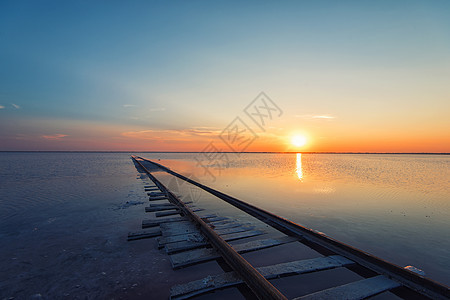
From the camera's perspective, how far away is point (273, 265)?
3699mm

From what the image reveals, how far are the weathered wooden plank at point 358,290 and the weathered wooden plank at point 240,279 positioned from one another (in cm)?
56

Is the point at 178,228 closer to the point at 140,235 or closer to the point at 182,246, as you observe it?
the point at 140,235

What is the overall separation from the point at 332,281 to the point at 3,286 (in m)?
5.30

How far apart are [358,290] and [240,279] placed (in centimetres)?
167

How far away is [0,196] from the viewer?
10.2m

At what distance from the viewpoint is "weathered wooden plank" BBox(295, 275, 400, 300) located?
2826 millimetres

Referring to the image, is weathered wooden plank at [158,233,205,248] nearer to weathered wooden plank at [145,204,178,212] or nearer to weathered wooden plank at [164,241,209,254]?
weathered wooden plank at [164,241,209,254]

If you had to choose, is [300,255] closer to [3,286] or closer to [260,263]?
[260,263]

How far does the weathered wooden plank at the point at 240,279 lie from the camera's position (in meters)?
2.96

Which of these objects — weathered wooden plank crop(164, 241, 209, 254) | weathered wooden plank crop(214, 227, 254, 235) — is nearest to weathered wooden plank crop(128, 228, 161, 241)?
weathered wooden plank crop(164, 241, 209, 254)

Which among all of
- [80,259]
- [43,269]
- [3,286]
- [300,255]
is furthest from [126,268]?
[300,255]

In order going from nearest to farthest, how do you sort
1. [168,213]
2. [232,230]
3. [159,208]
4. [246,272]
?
[246,272] → [232,230] → [168,213] → [159,208]

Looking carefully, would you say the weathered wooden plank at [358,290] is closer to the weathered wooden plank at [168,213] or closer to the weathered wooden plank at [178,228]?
the weathered wooden plank at [178,228]

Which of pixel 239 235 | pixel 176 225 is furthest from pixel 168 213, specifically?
pixel 239 235
